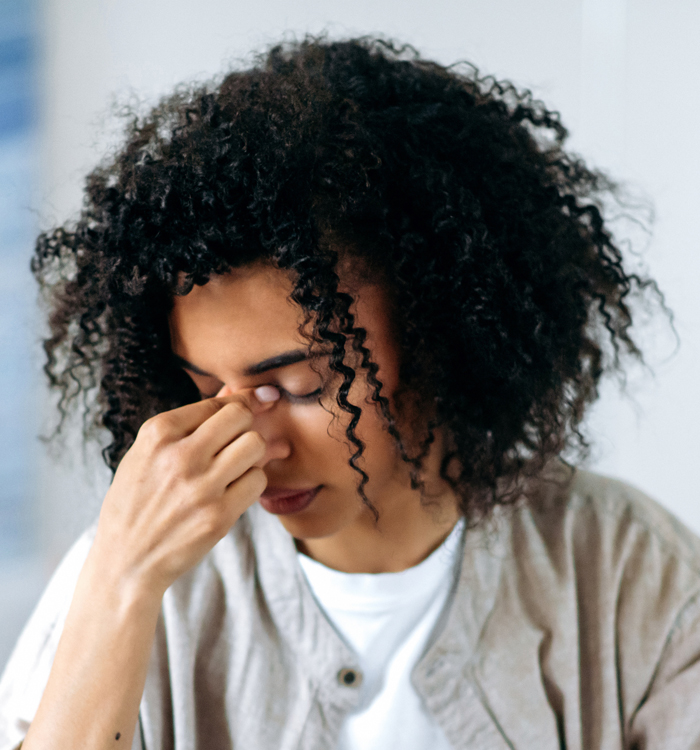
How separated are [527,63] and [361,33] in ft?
1.17

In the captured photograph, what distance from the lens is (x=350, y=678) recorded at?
3.05 ft

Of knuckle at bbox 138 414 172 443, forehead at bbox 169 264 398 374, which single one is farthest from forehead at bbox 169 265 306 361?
knuckle at bbox 138 414 172 443

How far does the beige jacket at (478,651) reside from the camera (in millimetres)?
928

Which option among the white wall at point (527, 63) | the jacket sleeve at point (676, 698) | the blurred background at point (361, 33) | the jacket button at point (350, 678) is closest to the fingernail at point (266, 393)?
the jacket button at point (350, 678)

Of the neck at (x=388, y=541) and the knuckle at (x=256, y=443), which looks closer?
the knuckle at (x=256, y=443)

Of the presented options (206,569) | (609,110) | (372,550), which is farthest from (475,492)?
(609,110)

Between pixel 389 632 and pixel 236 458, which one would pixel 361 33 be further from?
pixel 389 632

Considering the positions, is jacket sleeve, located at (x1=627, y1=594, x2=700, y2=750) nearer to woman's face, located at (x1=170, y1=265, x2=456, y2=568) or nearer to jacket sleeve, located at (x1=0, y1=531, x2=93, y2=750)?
woman's face, located at (x1=170, y1=265, x2=456, y2=568)

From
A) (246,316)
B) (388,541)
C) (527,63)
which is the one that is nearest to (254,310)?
(246,316)

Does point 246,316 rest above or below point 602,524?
above

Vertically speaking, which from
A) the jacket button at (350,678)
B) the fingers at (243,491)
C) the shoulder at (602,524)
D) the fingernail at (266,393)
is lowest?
the jacket button at (350,678)

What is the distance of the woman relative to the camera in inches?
30.1

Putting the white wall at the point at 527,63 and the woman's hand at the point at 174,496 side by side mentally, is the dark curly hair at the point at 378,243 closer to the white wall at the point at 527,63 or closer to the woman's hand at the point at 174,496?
the woman's hand at the point at 174,496

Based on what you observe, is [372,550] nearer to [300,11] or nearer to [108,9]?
[300,11]
